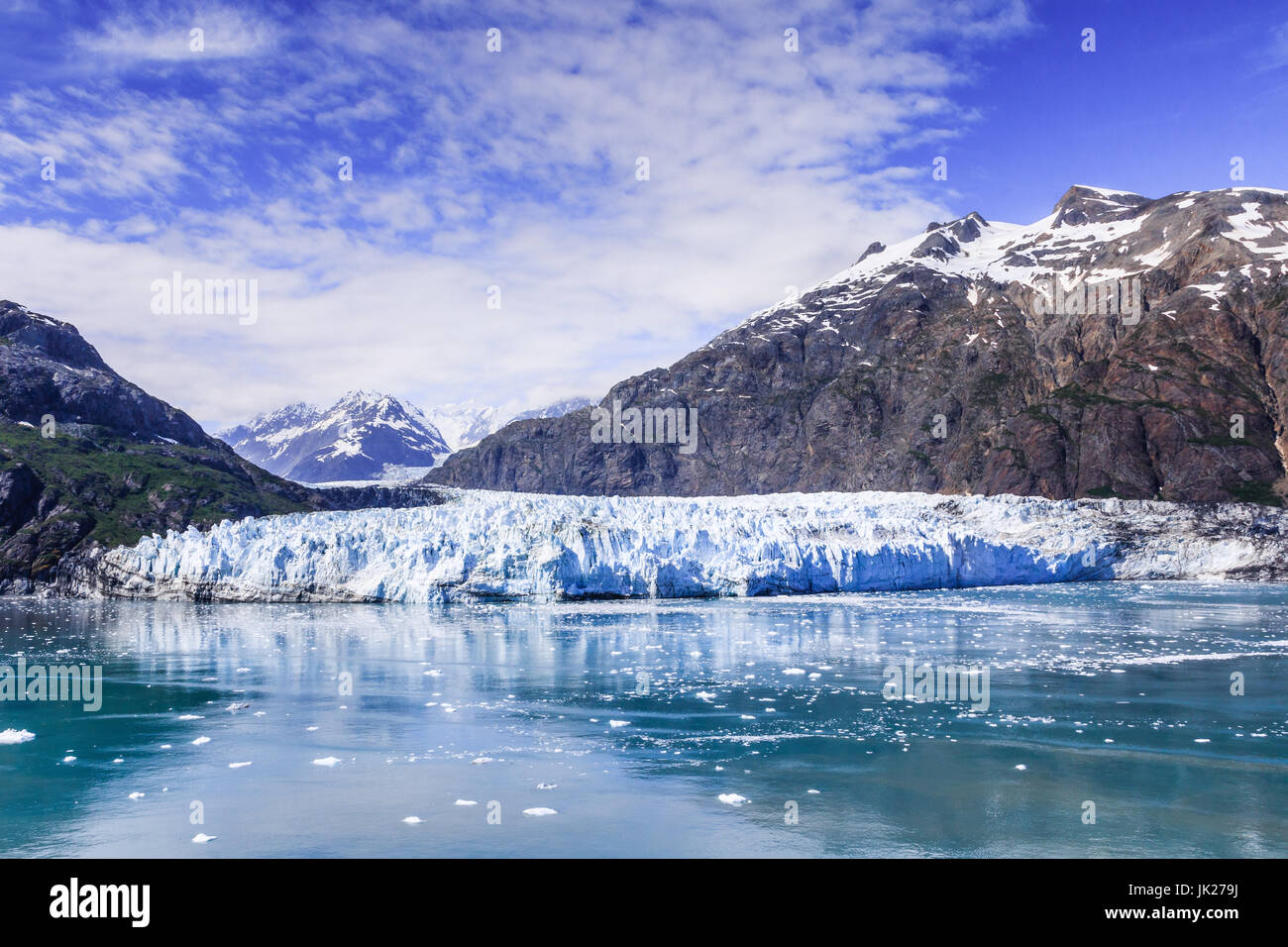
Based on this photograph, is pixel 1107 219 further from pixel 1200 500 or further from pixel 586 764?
pixel 586 764

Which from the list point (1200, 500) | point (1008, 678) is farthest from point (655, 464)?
point (1008, 678)

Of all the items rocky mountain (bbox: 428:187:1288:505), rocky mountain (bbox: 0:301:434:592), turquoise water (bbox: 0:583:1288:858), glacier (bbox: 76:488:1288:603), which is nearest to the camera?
turquoise water (bbox: 0:583:1288:858)

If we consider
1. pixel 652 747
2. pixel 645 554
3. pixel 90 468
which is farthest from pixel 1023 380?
pixel 652 747

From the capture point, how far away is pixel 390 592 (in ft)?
172

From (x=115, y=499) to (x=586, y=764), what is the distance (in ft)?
257

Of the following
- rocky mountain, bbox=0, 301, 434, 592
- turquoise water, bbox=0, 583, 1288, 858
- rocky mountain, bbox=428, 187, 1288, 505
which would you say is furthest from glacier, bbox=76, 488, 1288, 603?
rocky mountain, bbox=428, 187, 1288, 505

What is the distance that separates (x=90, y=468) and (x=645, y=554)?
61.0m

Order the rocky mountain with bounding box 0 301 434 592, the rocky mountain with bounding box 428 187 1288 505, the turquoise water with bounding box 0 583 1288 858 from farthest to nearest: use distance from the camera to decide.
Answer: the rocky mountain with bounding box 428 187 1288 505 < the rocky mountain with bounding box 0 301 434 592 < the turquoise water with bounding box 0 583 1288 858

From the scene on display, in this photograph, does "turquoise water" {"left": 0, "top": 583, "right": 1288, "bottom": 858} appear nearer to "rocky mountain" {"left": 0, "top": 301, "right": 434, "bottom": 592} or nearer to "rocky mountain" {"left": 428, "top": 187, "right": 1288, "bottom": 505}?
"rocky mountain" {"left": 0, "top": 301, "right": 434, "bottom": 592}

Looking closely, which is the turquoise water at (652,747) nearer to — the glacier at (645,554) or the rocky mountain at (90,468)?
the glacier at (645,554)

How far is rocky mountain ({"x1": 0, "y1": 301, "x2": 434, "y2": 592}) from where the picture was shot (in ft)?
234

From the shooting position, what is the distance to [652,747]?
1841 centimetres

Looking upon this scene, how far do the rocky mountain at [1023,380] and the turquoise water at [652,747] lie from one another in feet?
264

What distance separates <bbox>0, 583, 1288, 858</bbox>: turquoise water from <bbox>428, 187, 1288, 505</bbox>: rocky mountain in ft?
264
